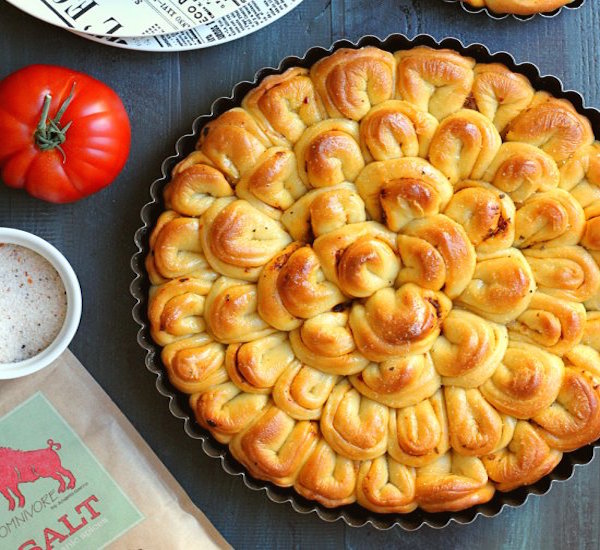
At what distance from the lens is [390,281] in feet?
6.36

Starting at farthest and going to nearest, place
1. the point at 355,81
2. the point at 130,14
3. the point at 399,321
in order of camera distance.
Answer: the point at 130,14, the point at 355,81, the point at 399,321

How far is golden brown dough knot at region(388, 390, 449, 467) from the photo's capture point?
1932 millimetres

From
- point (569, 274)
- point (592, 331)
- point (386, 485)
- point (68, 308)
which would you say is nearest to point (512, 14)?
point (569, 274)

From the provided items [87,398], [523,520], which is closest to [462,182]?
[523,520]

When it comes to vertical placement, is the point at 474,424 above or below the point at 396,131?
below

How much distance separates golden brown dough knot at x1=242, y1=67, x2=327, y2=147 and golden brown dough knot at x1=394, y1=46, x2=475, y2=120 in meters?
0.20

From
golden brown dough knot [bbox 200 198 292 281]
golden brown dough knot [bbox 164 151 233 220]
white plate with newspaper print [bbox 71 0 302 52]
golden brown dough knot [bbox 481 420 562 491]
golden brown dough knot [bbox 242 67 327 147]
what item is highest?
white plate with newspaper print [bbox 71 0 302 52]

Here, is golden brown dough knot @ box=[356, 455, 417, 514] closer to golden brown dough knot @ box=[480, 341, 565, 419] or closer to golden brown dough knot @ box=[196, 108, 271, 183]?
golden brown dough knot @ box=[480, 341, 565, 419]

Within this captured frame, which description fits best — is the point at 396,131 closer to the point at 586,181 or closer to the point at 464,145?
the point at 464,145

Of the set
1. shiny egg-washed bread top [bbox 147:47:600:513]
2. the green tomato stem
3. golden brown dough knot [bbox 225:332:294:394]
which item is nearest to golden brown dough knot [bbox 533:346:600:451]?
shiny egg-washed bread top [bbox 147:47:600:513]

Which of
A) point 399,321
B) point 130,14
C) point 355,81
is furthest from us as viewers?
point 130,14

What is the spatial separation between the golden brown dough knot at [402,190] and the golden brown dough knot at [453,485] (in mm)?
534

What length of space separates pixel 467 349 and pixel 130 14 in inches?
43.7

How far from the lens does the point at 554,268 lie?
1.92 metres
